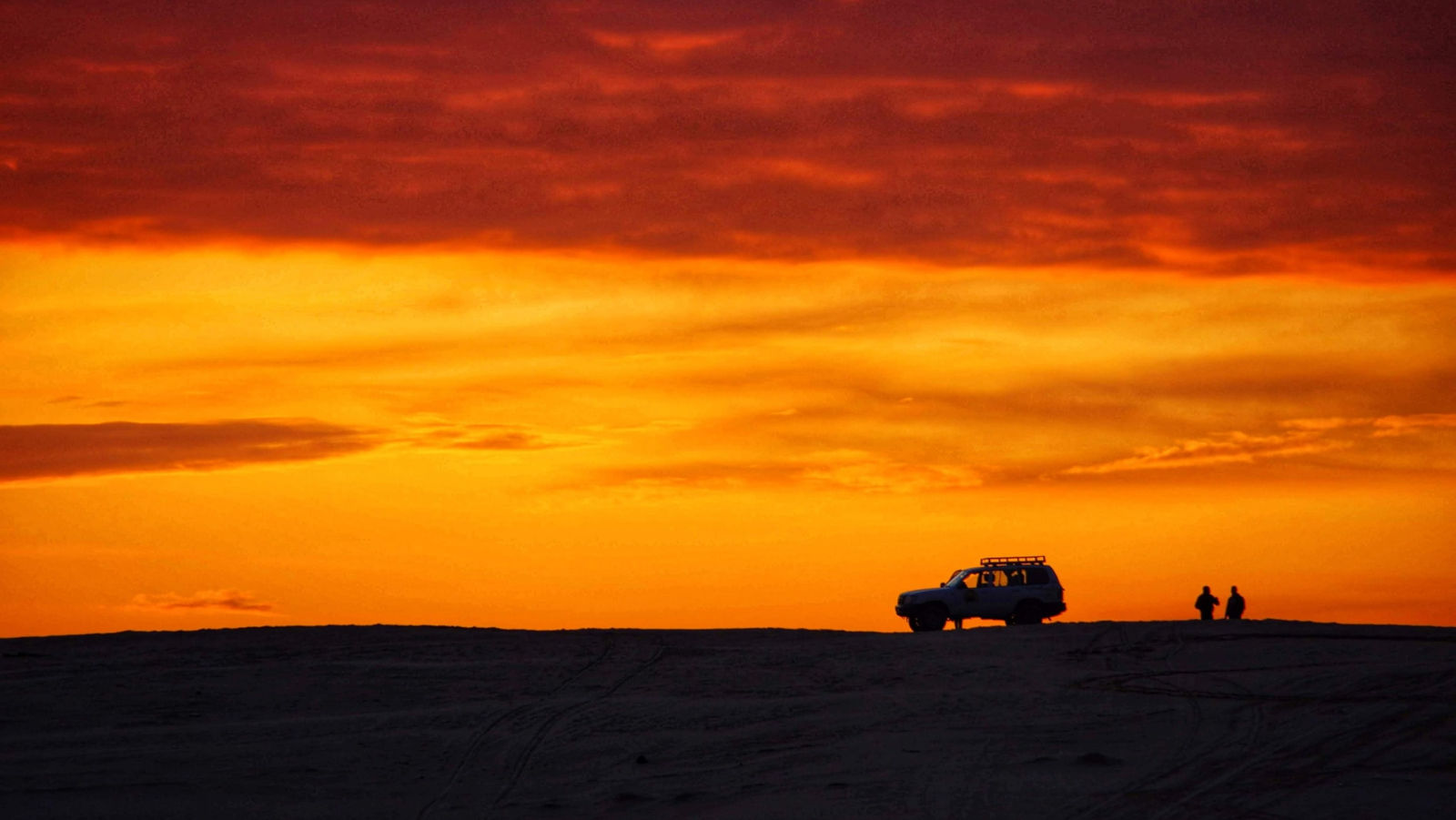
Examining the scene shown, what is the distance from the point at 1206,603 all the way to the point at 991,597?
19.5 ft

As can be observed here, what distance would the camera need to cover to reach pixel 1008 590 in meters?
42.4

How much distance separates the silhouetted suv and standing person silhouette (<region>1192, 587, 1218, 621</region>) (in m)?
3.64

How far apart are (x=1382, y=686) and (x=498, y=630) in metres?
21.4

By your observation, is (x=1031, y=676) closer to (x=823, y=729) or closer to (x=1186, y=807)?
(x=823, y=729)

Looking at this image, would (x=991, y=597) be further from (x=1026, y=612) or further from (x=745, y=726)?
(x=745, y=726)

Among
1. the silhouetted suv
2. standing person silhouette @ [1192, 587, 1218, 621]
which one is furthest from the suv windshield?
standing person silhouette @ [1192, 587, 1218, 621]

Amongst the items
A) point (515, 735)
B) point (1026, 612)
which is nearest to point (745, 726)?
point (515, 735)

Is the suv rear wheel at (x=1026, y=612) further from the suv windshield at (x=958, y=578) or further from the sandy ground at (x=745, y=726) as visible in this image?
the sandy ground at (x=745, y=726)

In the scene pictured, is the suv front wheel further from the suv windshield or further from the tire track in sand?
the tire track in sand

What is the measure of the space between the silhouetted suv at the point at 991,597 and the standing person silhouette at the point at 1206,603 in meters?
3.64

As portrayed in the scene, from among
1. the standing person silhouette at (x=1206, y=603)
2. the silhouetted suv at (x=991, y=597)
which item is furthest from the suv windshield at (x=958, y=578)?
the standing person silhouette at (x=1206, y=603)

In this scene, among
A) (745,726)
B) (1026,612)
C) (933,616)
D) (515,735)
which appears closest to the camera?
(515,735)

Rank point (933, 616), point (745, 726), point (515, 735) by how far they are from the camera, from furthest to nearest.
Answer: point (933, 616)
point (745, 726)
point (515, 735)

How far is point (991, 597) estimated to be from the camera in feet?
139
